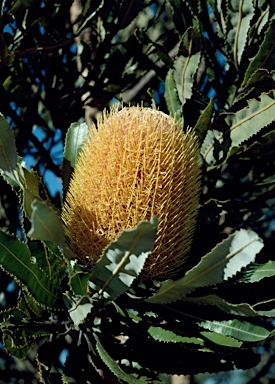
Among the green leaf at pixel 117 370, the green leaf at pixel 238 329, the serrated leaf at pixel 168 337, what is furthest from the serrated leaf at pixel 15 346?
the green leaf at pixel 238 329

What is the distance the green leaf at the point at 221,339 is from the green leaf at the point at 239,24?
859 mm

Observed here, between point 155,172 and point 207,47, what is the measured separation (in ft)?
2.17

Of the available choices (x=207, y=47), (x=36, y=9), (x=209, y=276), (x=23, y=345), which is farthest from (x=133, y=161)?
(x=36, y=9)

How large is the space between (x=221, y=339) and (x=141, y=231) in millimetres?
372

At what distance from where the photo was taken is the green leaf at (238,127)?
1187 millimetres

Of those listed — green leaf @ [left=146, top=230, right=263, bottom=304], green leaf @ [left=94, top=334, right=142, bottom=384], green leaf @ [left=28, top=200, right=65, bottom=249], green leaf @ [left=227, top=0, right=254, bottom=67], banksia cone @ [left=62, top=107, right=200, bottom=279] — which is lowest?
green leaf @ [left=94, top=334, right=142, bottom=384]

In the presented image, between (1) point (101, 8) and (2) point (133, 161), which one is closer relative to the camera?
(2) point (133, 161)

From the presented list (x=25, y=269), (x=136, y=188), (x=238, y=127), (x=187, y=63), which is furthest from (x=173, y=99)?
(x=25, y=269)

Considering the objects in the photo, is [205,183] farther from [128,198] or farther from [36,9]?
[36,9]

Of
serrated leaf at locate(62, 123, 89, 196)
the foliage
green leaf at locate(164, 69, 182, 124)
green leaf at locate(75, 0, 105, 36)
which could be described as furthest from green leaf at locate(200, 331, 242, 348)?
green leaf at locate(75, 0, 105, 36)

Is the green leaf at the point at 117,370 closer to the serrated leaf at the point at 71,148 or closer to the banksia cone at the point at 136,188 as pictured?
the banksia cone at the point at 136,188

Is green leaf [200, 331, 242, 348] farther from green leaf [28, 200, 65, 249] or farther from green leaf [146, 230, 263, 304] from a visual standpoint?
green leaf [28, 200, 65, 249]

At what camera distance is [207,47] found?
1544 mm

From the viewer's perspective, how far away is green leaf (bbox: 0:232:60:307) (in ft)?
3.14
